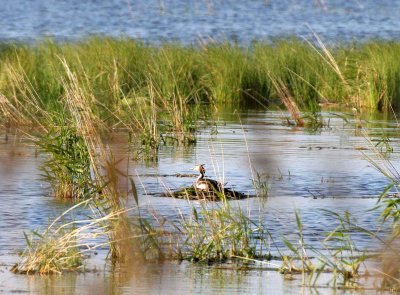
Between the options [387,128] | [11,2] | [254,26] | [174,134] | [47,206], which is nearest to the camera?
[47,206]

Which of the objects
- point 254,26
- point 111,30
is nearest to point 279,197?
point 111,30

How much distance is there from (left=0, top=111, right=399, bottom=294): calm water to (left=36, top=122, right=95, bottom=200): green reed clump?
0.17 m

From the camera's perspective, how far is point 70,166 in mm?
10312

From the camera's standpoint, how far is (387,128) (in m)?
16.5

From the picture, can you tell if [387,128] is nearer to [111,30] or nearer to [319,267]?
[319,267]

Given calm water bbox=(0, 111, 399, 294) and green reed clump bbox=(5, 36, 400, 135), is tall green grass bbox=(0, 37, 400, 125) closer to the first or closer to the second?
green reed clump bbox=(5, 36, 400, 135)

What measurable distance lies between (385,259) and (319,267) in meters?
1.19

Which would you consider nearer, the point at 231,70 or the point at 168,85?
the point at 168,85

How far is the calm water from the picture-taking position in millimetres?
6840

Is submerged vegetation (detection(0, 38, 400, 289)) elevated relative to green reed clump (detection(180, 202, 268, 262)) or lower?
elevated

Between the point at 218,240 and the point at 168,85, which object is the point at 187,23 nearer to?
the point at 168,85

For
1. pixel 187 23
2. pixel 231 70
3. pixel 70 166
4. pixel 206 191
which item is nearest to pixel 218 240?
pixel 206 191

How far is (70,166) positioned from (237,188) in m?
1.67

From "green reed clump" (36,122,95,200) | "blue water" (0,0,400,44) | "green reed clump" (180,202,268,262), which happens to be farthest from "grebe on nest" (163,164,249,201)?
"blue water" (0,0,400,44)
